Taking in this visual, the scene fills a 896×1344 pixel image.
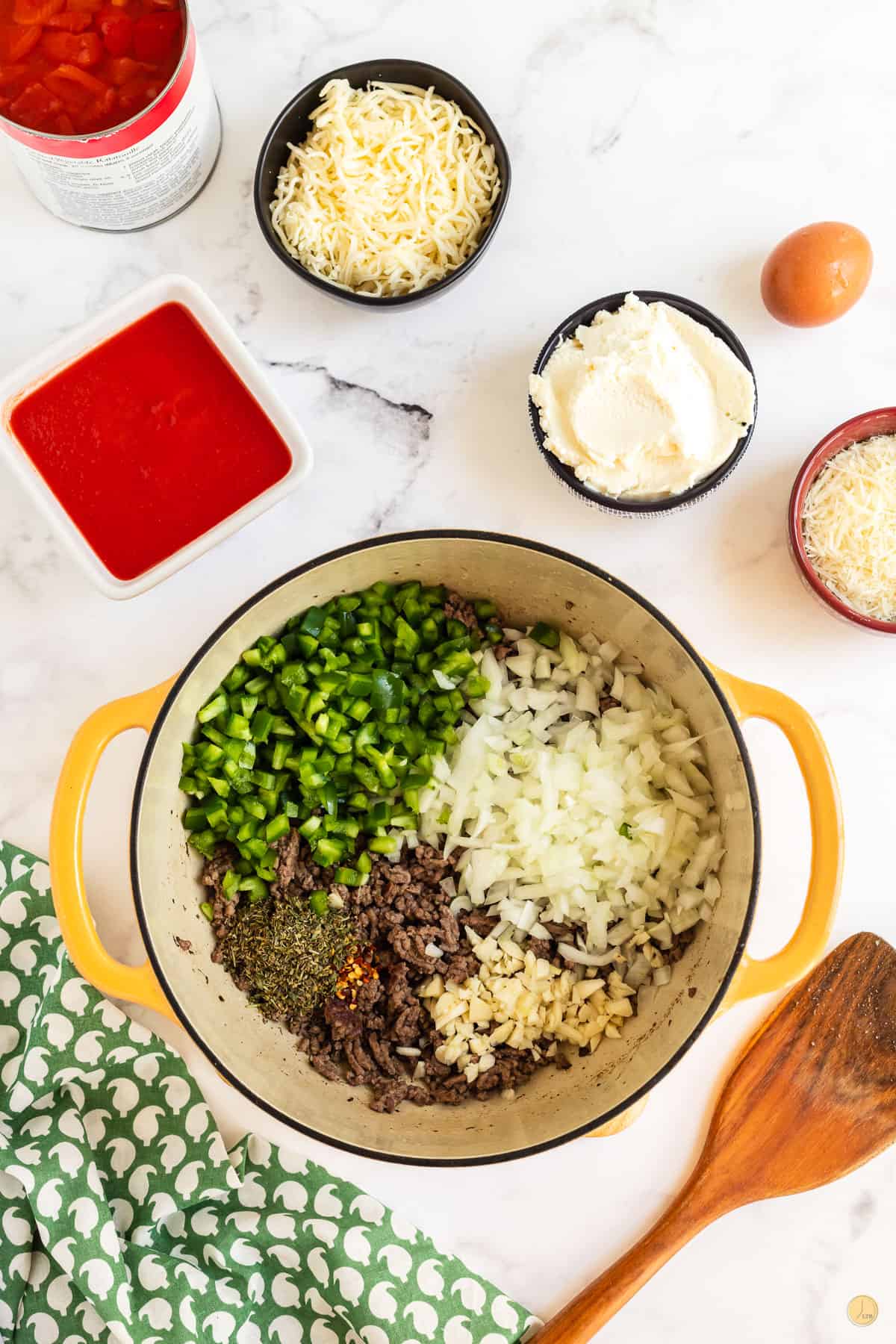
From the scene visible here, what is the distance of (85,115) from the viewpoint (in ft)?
4.54

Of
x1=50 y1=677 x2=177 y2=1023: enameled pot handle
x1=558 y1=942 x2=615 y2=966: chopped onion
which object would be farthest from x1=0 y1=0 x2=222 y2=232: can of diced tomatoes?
x1=558 y1=942 x2=615 y2=966: chopped onion

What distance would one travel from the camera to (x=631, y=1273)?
63.2 inches

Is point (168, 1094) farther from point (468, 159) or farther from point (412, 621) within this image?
point (468, 159)

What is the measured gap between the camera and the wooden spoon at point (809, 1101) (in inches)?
63.8

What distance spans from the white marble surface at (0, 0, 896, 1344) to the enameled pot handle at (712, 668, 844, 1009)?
0.84 feet

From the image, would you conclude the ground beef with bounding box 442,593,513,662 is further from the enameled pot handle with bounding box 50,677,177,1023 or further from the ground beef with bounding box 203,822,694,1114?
the enameled pot handle with bounding box 50,677,177,1023

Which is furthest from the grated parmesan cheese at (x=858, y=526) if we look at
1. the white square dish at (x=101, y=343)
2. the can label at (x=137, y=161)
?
the can label at (x=137, y=161)

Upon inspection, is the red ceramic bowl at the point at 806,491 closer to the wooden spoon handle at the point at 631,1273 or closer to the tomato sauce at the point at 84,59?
the wooden spoon handle at the point at 631,1273

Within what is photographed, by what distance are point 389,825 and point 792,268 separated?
992 mm

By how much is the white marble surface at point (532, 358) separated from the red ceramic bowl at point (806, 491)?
0.10m

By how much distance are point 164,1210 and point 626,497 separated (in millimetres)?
1245

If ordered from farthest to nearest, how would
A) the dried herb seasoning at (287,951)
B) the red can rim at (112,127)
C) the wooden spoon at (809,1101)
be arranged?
the wooden spoon at (809,1101)
the dried herb seasoning at (287,951)
the red can rim at (112,127)

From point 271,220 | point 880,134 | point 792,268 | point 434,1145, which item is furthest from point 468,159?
point 434,1145

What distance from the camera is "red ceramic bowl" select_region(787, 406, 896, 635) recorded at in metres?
1.51
